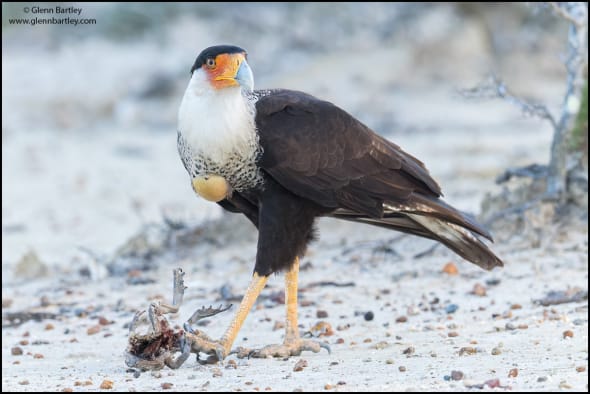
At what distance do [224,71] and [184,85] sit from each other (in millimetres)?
10283

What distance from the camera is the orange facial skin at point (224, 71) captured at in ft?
16.5

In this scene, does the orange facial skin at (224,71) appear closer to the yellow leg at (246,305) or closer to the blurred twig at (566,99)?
the yellow leg at (246,305)

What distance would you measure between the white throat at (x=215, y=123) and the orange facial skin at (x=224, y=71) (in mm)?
29

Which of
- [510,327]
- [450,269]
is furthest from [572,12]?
[510,327]

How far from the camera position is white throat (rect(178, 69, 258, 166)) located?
5031mm

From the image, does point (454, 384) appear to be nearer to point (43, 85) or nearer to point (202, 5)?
point (43, 85)

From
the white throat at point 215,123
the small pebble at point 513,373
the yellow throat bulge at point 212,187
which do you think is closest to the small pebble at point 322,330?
the yellow throat bulge at point 212,187

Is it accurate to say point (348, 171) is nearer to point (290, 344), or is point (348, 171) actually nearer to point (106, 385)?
point (290, 344)

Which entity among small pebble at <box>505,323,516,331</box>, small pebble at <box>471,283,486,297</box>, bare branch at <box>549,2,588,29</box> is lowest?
small pebble at <box>505,323,516,331</box>

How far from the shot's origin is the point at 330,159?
5.35m

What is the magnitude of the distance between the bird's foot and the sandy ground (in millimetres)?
57

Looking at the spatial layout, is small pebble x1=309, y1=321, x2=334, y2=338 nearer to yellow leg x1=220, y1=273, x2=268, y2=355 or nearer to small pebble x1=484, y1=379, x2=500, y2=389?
yellow leg x1=220, y1=273, x2=268, y2=355

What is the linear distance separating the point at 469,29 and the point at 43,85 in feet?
20.6

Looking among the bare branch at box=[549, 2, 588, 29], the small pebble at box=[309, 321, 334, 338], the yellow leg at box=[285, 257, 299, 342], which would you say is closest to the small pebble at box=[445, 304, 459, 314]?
the small pebble at box=[309, 321, 334, 338]
